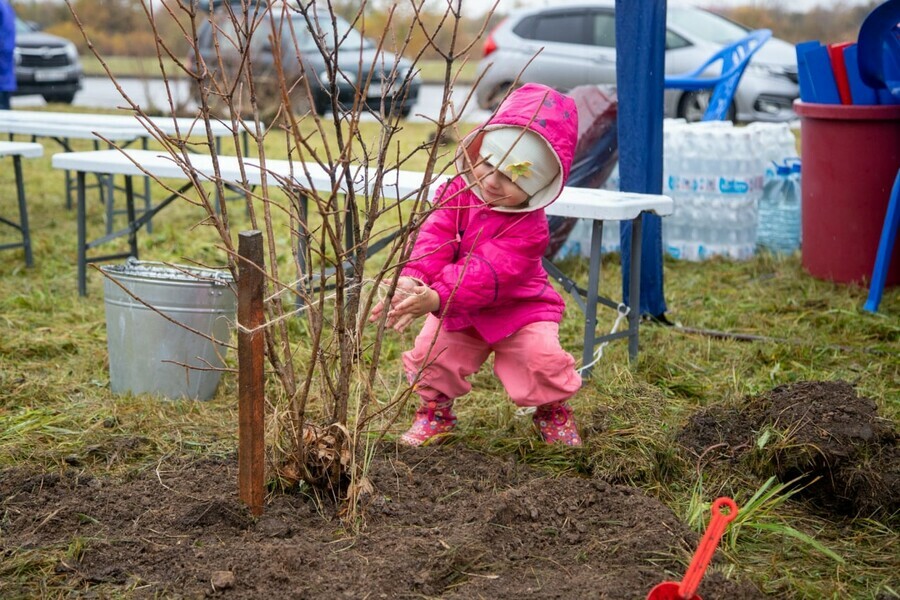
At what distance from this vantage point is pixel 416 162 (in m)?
10.5

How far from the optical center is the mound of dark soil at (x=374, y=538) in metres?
2.20

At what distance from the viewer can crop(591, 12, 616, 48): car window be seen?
11.6m

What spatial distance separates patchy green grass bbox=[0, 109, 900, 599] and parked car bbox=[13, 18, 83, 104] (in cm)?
1151

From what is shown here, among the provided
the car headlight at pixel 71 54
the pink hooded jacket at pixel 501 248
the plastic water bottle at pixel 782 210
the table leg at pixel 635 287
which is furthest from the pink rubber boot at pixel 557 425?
the car headlight at pixel 71 54

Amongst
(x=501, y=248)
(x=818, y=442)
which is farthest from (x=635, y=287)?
(x=818, y=442)

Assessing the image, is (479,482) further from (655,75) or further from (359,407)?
(655,75)

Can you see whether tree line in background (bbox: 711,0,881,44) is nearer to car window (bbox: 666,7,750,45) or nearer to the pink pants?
car window (bbox: 666,7,750,45)

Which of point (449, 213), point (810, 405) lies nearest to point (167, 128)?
point (449, 213)

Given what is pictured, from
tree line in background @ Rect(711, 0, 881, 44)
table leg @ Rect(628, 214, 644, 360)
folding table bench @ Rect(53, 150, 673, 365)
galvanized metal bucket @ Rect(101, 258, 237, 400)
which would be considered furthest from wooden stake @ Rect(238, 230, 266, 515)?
tree line in background @ Rect(711, 0, 881, 44)

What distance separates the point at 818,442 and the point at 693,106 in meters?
9.38

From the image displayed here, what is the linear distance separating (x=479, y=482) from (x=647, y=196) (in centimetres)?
173

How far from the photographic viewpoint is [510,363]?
3236 millimetres

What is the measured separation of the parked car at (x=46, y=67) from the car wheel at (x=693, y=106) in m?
10.6

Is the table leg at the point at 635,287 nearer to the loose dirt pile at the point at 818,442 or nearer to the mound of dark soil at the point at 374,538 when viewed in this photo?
the loose dirt pile at the point at 818,442
